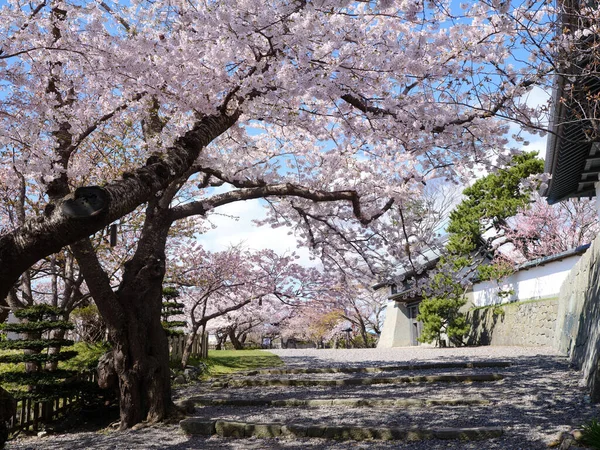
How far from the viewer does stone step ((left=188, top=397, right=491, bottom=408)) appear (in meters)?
7.08

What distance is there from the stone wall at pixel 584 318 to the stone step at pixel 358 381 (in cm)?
165

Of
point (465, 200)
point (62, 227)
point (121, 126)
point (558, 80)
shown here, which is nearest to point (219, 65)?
point (62, 227)

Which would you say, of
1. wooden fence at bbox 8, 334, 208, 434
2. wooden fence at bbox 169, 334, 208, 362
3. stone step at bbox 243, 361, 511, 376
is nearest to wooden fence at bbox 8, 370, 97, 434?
wooden fence at bbox 8, 334, 208, 434

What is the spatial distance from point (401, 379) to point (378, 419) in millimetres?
3464

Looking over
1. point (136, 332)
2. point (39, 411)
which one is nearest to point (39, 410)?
point (39, 411)

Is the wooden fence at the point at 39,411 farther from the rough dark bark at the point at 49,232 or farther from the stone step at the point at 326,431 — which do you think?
the rough dark bark at the point at 49,232

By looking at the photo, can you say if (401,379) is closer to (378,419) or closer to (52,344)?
(378,419)

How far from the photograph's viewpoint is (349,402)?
764 centimetres

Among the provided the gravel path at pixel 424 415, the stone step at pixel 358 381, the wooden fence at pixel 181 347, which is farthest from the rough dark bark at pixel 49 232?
the wooden fence at pixel 181 347

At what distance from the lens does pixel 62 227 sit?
3.74m

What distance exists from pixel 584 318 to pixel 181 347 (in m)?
10.2

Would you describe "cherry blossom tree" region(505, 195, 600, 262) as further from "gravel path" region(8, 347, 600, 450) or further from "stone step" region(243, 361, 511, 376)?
"gravel path" region(8, 347, 600, 450)

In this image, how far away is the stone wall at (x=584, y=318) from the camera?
6.75m

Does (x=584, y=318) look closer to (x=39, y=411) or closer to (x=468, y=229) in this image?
(x=39, y=411)
